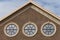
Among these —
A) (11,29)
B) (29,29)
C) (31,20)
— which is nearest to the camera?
(29,29)

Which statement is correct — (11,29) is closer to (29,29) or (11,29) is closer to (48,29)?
(29,29)

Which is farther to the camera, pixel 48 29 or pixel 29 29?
pixel 29 29

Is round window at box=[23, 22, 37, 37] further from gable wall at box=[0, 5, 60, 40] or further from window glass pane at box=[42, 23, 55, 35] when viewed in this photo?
window glass pane at box=[42, 23, 55, 35]

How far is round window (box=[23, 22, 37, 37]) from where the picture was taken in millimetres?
38719

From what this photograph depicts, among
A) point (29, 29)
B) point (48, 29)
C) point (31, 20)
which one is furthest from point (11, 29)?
point (48, 29)

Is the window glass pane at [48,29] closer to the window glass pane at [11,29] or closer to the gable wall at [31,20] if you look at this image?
the gable wall at [31,20]

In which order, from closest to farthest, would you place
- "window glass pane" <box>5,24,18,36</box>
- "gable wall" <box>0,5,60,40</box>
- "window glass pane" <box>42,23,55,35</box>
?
"gable wall" <box>0,5,60,40</box> < "window glass pane" <box>42,23,55,35</box> < "window glass pane" <box>5,24,18,36</box>

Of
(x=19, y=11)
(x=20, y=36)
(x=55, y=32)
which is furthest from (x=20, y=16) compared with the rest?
(x=55, y=32)

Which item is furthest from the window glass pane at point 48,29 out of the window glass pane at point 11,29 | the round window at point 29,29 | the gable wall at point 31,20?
the window glass pane at point 11,29

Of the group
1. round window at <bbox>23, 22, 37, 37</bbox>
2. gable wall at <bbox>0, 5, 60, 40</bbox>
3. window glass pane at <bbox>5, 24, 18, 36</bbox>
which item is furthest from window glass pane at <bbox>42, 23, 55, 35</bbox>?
window glass pane at <bbox>5, 24, 18, 36</bbox>

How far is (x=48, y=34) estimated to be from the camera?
38.6 metres

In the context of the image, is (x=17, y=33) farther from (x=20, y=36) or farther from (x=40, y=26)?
Answer: (x=40, y=26)

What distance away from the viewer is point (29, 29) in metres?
39.0

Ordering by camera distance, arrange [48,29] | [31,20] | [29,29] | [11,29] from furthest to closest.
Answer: [31,20], [11,29], [29,29], [48,29]
